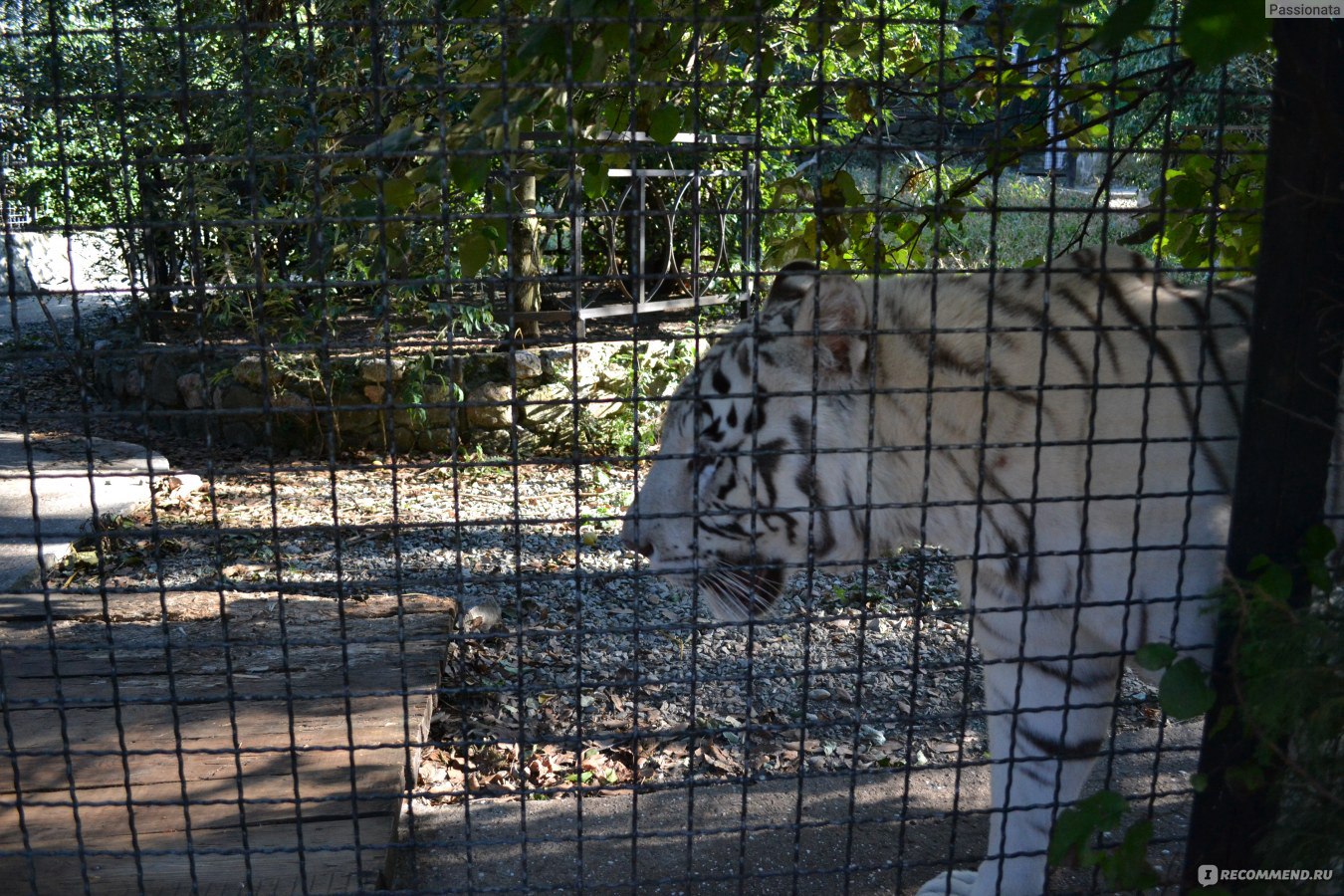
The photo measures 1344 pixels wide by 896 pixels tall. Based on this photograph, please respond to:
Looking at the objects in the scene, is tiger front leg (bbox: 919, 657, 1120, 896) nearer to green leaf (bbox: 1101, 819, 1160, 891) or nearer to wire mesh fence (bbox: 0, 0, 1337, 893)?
wire mesh fence (bbox: 0, 0, 1337, 893)

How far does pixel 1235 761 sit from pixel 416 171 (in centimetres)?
167

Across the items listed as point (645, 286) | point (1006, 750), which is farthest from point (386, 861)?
point (645, 286)

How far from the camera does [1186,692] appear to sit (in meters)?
1.68

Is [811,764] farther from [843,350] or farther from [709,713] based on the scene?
[843,350]

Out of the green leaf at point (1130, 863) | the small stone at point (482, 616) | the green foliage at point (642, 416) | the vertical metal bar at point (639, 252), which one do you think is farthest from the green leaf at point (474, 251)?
the green foliage at point (642, 416)

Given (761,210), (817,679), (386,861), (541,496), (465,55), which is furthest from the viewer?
(541,496)

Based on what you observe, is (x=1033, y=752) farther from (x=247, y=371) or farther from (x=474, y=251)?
(x=247, y=371)

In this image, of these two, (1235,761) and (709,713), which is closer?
(1235,761)

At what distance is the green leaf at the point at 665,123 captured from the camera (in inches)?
73.9

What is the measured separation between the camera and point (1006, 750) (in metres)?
2.16

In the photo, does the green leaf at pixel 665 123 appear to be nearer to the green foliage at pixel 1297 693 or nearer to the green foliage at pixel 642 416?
the green foliage at pixel 1297 693

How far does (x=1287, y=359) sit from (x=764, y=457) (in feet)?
3.26

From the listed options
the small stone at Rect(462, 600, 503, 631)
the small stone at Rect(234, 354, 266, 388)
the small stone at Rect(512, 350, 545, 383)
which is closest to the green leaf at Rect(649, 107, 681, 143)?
the small stone at Rect(462, 600, 503, 631)

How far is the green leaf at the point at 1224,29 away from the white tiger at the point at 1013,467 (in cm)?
63
